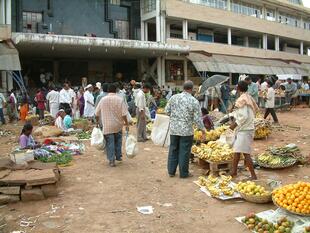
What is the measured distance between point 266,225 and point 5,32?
695 inches

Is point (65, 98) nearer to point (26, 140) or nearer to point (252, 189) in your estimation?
point (26, 140)

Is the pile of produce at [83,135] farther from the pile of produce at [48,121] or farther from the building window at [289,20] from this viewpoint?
the building window at [289,20]

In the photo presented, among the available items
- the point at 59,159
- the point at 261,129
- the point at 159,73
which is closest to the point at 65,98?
the point at 59,159

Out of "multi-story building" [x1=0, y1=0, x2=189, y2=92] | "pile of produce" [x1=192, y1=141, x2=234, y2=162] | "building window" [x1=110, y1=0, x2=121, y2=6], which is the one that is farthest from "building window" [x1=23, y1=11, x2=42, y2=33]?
"pile of produce" [x1=192, y1=141, x2=234, y2=162]

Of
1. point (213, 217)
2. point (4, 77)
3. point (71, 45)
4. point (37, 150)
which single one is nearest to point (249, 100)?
point (213, 217)

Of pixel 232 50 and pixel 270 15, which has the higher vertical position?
pixel 270 15

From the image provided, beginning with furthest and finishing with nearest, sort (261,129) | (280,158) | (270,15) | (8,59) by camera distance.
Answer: (270,15), (8,59), (261,129), (280,158)

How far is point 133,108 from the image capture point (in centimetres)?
1686

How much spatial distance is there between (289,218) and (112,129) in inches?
161

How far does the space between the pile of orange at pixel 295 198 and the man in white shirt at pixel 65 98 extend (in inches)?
447

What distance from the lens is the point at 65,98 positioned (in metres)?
14.9

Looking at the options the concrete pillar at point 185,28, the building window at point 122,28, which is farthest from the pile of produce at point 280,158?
the concrete pillar at point 185,28

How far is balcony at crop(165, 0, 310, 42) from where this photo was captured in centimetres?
2631

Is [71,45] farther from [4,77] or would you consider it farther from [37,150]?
[37,150]
